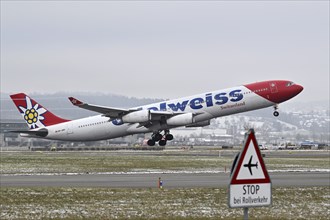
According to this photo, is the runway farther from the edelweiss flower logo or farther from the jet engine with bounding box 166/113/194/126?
the edelweiss flower logo

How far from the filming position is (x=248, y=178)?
32.7ft

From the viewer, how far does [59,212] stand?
18.8 meters

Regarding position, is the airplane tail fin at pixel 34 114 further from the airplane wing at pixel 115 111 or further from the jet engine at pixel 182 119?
the jet engine at pixel 182 119

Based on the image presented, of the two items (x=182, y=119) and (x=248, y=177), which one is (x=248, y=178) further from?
(x=182, y=119)

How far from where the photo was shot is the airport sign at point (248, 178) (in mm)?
9906

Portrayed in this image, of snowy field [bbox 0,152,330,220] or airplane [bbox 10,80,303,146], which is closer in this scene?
snowy field [bbox 0,152,330,220]

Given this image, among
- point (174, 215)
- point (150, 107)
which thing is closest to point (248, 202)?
point (174, 215)

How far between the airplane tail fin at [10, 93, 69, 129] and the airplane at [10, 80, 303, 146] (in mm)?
1994

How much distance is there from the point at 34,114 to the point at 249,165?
58.2 metres

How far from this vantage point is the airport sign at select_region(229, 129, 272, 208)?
9.91 meters

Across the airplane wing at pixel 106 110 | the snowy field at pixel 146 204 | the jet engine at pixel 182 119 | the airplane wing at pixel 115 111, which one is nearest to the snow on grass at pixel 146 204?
the snowy field at pixel 146 204

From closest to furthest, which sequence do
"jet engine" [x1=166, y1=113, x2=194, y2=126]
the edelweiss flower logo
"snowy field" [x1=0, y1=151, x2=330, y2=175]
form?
"snowy field" [x1=0, y1=151, x2=330, y2=175] → "jet engine" [x1=166, y1=113, x2=194, y2=126] → the edelweiss flower logo

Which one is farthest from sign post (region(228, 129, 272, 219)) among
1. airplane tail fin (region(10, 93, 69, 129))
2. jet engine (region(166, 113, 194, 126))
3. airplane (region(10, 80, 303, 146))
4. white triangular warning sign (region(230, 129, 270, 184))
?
airplane tail fin (region(10, 93, 69, 129))

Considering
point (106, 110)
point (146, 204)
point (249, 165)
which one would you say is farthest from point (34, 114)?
point (249, 165)
